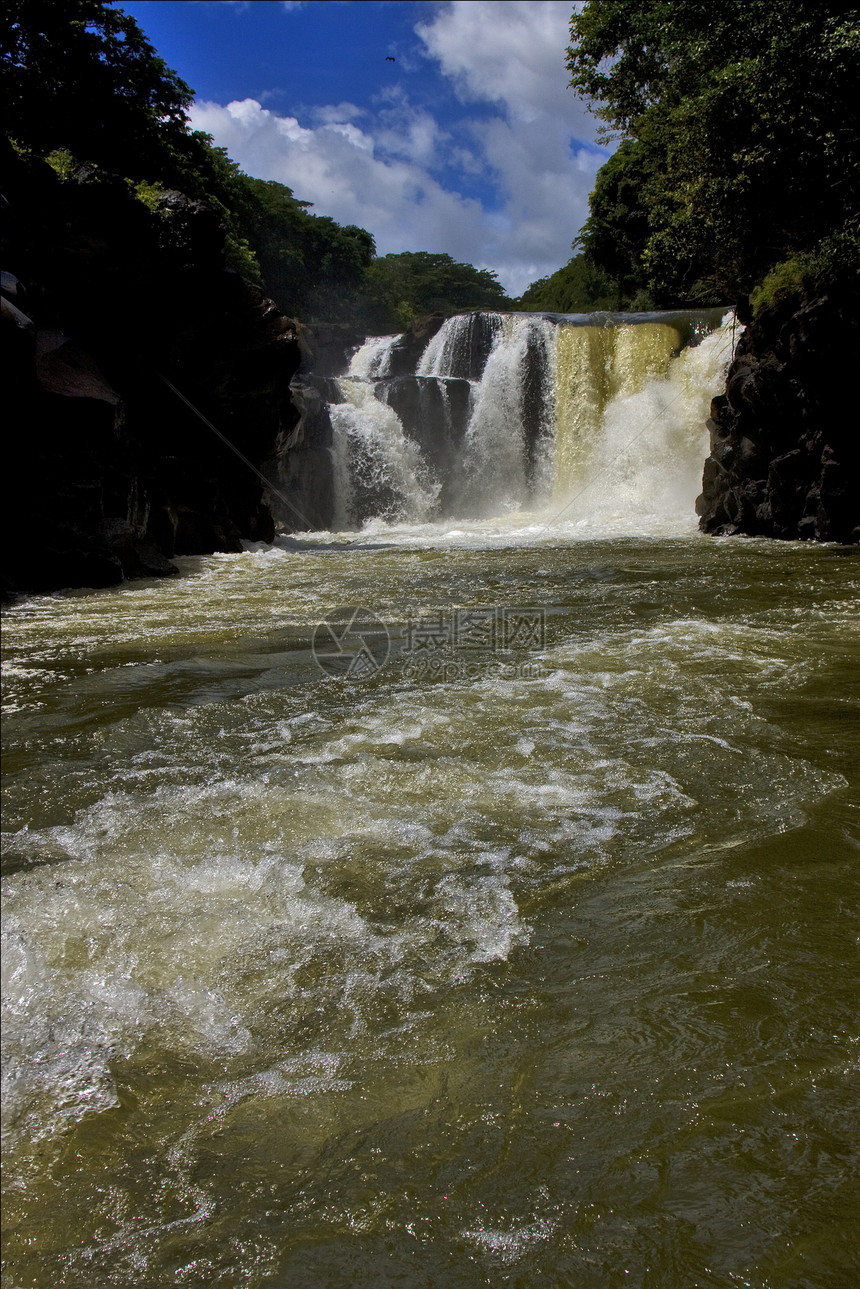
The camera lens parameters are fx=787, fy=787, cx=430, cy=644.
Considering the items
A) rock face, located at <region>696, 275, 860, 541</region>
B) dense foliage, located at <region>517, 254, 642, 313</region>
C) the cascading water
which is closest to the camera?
rock face, located at <region>696, 275, 860, 541</region>

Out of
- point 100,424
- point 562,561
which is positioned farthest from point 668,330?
point 100,424

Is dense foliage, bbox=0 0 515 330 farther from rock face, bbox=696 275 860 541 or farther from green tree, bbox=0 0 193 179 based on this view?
rock face, bbox=696 275 860 541

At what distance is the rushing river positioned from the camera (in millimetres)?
1339

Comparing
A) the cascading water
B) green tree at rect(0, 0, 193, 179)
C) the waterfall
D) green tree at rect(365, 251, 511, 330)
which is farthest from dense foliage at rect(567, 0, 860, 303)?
green tree at rect(365, 251, 511, 330)

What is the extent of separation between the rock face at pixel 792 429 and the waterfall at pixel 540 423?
2792 millimetres

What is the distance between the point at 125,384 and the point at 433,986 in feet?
39.7

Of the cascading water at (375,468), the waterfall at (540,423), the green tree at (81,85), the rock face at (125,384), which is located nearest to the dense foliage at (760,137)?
the waterfall at (540,423)

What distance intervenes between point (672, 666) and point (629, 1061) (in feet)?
11.6

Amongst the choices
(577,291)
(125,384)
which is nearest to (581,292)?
(577,291)

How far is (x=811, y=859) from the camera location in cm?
251

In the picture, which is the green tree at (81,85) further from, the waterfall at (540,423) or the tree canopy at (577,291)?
the tree canopy at (577,291)

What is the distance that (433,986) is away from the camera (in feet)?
6.42

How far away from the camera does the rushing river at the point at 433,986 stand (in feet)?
4.39

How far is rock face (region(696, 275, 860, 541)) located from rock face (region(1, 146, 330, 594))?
7922mm
